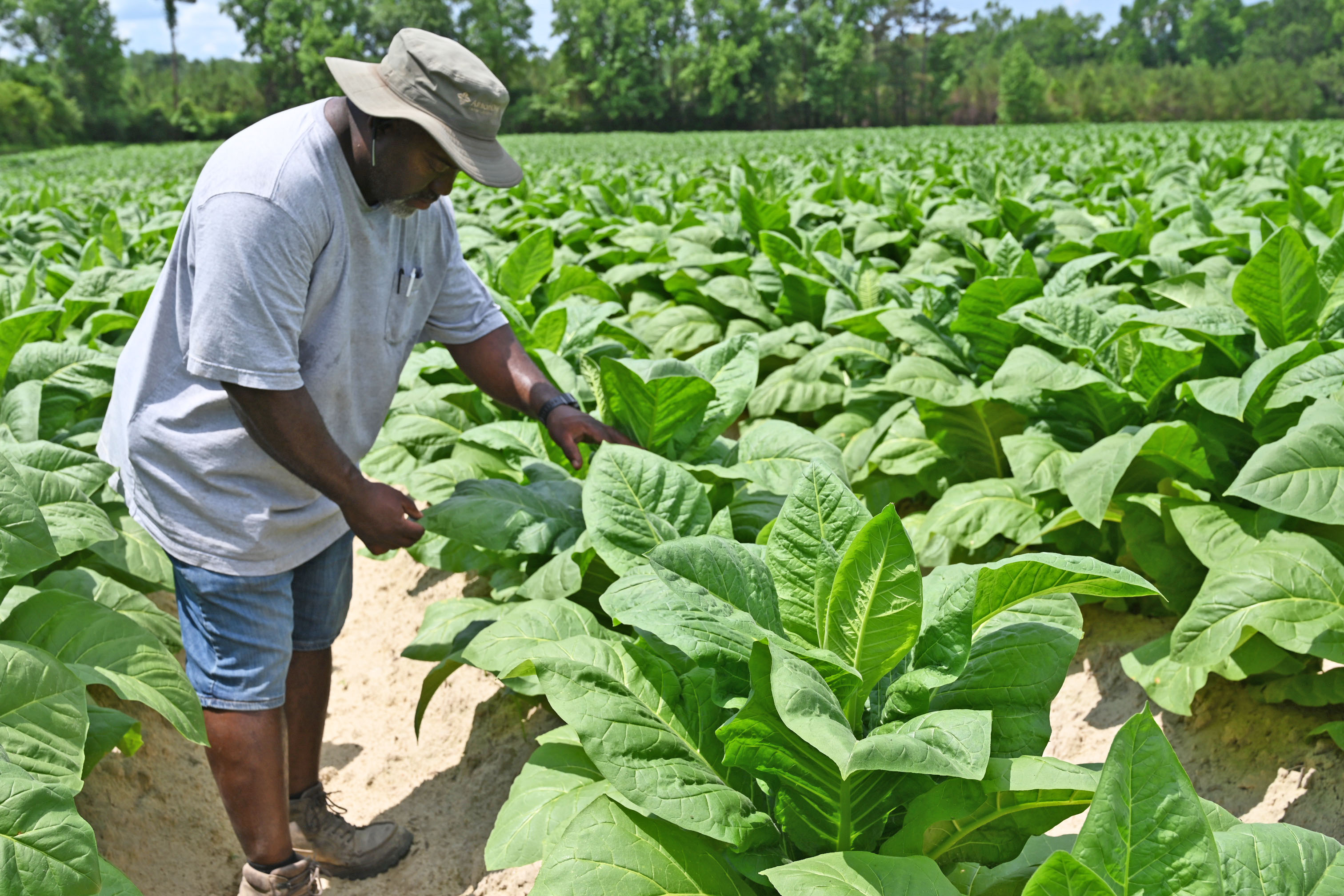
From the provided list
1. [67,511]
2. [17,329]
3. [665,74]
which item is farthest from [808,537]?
[665,74]

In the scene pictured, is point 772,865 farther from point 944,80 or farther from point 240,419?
point 944,80

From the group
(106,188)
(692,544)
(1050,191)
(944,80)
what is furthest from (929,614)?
(944,80)

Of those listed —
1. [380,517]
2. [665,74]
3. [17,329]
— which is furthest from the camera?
[665,74]

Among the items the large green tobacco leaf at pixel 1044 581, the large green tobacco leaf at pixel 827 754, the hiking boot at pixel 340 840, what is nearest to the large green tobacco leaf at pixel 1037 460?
the large green tobacco leaf at pixel 1044 581

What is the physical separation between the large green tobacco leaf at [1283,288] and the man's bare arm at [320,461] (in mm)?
→ 2524

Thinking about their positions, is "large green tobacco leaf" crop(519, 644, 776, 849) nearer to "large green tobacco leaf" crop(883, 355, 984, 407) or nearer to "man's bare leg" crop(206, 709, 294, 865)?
"man's bare leg" crop(206, 709, 294, 865)

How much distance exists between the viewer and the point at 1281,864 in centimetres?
133

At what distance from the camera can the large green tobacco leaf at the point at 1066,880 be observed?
1231 millimetres

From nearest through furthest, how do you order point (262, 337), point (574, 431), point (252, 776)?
point (262, 337), point (252, 776), point (574, 431)

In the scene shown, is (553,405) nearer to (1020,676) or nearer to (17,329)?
(1020,676)

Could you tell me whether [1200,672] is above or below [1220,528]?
below

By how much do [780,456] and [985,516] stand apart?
76 cm

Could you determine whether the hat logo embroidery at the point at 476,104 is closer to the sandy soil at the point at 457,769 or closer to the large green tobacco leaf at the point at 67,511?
the large green tobacco leaf at the point at 67,511

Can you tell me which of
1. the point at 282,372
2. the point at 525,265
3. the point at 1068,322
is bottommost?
the point at 1068,322
